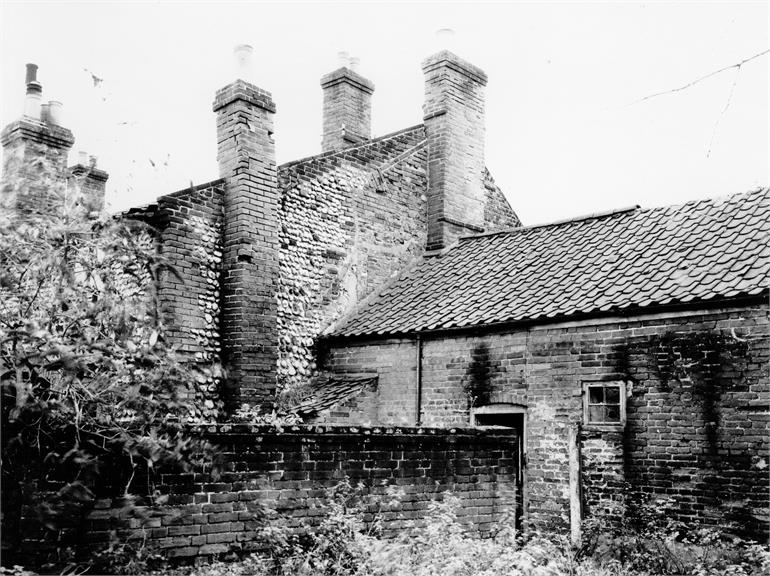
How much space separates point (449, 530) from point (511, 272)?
595 cm

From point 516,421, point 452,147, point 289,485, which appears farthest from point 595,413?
point 452,147

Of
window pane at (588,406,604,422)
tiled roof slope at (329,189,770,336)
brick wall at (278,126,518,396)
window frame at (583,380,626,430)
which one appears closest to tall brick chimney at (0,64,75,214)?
brick wall at (278,126,518,396)

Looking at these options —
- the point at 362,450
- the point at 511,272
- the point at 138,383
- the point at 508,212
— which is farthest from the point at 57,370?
the point at 508,212

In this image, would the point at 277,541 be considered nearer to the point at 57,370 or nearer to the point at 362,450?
the point at 362,450

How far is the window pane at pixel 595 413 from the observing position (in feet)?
32.7

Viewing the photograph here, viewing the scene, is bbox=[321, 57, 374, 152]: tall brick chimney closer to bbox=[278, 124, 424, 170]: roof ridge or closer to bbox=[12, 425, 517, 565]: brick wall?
bbox=[278, 124, 424, 170]: roof ridge

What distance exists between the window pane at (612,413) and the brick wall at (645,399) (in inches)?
6.9

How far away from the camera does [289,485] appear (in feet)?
23.2

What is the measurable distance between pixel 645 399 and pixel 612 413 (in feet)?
1.75

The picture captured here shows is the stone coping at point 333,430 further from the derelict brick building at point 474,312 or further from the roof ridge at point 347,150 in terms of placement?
the roof ridge at point 347,150

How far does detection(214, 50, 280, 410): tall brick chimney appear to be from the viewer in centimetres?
1143

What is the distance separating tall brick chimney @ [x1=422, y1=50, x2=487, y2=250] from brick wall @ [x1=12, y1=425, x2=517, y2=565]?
764 cm

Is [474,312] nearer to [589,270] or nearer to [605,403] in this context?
[589,270]

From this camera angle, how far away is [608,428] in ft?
32.2
